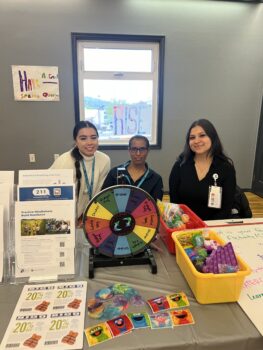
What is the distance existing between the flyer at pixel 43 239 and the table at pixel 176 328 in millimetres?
73

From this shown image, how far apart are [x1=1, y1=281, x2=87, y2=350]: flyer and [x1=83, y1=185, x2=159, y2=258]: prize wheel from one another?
0.55 feet

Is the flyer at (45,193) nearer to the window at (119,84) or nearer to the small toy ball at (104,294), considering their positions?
the small toy ball at (104,294)

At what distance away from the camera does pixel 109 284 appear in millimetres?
904

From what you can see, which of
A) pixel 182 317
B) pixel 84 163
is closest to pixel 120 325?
pixel 182 317

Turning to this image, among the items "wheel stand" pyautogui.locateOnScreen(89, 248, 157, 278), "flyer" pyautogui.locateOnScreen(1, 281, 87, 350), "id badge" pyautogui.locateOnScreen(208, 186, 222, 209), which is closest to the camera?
"flyer" pyautogui.locateOnScreen(1, 281, 87, 350)

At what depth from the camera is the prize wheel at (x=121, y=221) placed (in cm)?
95

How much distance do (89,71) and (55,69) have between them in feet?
1.38

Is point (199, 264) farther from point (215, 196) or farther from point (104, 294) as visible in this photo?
point (215, 196)

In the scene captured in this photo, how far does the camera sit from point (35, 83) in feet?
10.6

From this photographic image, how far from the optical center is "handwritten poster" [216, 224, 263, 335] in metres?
0.78

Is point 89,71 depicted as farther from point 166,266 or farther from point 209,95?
point 166,266

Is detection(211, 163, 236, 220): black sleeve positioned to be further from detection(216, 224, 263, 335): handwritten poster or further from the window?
the window

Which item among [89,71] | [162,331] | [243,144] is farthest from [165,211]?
[243,144]

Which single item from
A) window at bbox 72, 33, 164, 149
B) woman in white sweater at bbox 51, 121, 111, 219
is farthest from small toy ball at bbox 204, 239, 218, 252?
window at bbox 72, 33, 164, 149
